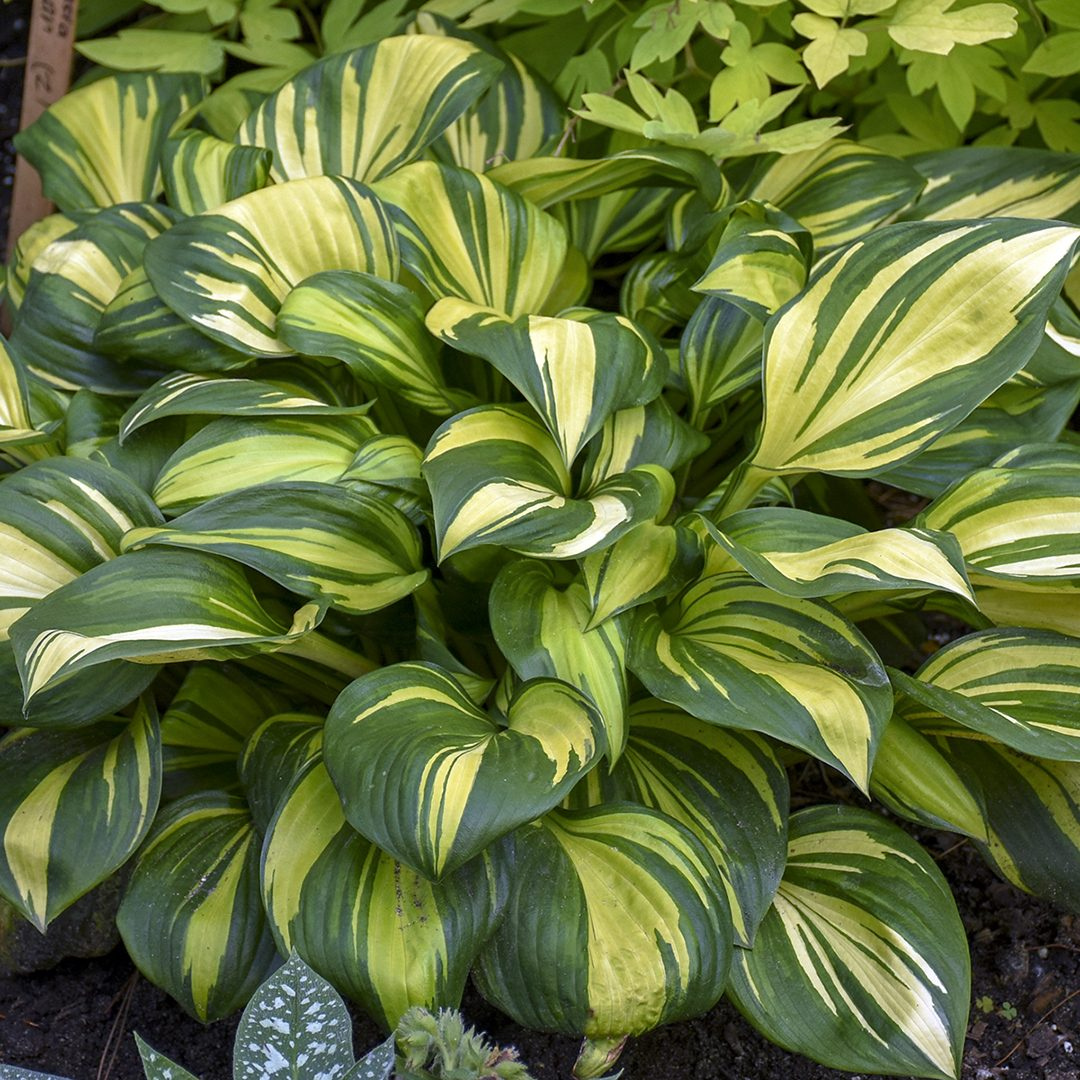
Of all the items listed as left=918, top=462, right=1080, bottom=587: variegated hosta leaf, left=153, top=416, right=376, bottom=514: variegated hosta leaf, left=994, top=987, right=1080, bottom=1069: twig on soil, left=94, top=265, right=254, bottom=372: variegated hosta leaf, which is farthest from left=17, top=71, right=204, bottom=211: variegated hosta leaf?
left=994, top=987, right=1080, bottom=1069: twig on soil

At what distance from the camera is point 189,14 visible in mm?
1772

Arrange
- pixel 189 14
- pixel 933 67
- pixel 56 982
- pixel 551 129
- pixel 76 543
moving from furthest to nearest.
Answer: pixel 189 14 < pixel 551 129 < pixel 933 67 < pixel 56 982 < pixel 76 543

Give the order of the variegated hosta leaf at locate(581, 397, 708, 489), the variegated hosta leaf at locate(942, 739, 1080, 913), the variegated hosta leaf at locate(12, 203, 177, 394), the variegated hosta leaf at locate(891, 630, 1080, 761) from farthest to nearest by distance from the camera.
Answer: the variegated hosta leaf at locate(12, 203, 177, 394)
the variegated hosta leaf at locate(581, 397, 708, 489)
the variegated hosta leaf at locate(942, 739, 1080, 913)
the variegated hosta leaf at locate(891, 630, 1080, 761)

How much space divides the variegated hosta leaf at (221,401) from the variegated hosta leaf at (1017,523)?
0.58 meters

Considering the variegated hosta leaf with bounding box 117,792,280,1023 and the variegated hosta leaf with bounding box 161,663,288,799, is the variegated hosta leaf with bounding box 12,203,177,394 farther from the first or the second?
the variegated hosta leaf with bounding box 117,792,280,1023

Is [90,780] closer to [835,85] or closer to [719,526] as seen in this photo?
[719,526]

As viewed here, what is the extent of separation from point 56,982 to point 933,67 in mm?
1425

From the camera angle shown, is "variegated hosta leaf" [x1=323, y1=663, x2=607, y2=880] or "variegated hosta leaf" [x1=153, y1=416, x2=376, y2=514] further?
"variegated hosta leaf" [x1=153, y1=416, x2=376, y2=514]

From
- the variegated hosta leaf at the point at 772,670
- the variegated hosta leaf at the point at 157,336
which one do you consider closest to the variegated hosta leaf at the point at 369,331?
the variegated hosta leaf at the point at 157,336

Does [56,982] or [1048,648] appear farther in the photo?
[56,982]

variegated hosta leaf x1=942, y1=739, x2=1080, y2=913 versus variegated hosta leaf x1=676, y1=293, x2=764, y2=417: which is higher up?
variegated hosta leaf x1=676, y1=293, x2=764, y2=417

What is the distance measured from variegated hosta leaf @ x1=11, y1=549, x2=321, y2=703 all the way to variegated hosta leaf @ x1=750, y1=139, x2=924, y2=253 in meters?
0.81

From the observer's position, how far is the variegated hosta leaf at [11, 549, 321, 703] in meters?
0.89

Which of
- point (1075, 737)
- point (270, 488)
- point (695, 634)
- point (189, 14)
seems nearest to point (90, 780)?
point (270, 488)
